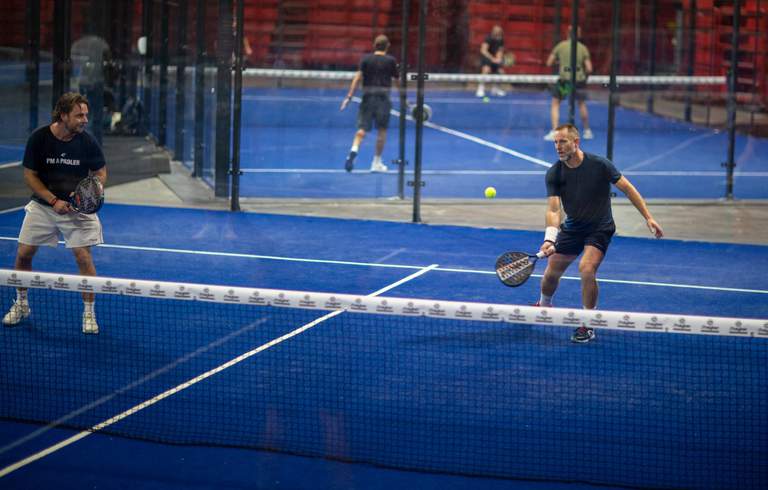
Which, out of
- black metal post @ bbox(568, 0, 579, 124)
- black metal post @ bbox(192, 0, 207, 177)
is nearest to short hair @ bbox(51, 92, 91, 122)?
black metal post @ bbox(192, 0, 207, 177)

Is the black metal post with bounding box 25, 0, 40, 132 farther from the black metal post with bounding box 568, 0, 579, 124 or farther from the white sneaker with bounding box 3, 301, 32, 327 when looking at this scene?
the black metal post with bounding box 568, 0, 579, 124

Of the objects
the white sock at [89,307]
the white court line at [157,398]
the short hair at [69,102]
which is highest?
the short hair at [69,102]

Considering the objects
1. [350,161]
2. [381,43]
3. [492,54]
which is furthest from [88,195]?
[492,54]

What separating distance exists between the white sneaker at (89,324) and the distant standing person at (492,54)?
10.8 metres

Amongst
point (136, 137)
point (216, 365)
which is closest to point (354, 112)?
point (136, 137)

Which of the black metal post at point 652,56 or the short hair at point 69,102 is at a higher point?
the black metal post at point 652,56

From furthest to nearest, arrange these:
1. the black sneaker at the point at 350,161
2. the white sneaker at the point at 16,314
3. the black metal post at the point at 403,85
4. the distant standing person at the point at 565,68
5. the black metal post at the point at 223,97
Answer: the distant standing person at the point at 565,68 < the black sneaker at the point at 350,161 < the black metal post at the point at 403,85 < the black metal post at the point at 223,97 < the white sneaker at the point at 16,314

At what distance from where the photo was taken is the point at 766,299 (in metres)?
12.6

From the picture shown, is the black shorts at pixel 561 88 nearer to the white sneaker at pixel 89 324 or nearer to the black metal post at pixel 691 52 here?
the black metal post at pixel 691 52

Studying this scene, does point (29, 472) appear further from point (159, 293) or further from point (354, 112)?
point (354, 112)

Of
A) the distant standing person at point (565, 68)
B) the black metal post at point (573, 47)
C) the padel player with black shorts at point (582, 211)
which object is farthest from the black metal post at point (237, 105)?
the padel player with black shorts at point (582, 211)

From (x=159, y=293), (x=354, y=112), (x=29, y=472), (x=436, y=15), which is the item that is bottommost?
(x=29, y=472)

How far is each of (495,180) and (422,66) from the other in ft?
12.7

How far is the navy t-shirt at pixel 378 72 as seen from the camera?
1814 centimetres
